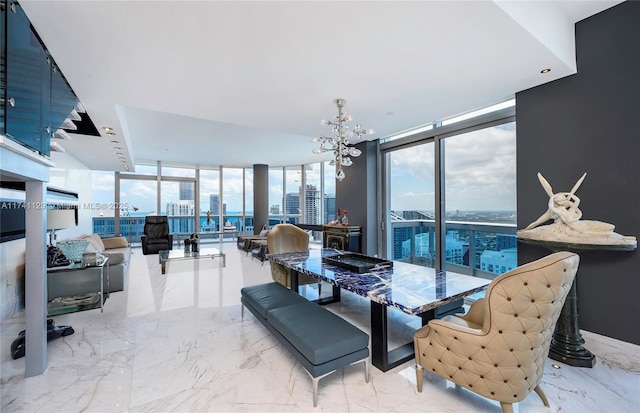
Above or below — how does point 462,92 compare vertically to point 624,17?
below

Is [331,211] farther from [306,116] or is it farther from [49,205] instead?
[49,205]

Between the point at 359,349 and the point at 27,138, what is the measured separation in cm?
266

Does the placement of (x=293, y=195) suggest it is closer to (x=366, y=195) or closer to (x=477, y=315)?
(x=366, y=195)

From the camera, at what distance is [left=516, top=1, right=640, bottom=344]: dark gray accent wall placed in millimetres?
2227

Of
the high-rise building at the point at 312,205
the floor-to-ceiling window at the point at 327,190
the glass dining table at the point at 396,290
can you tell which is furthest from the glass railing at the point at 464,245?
the high-rise building at the point at 312,205

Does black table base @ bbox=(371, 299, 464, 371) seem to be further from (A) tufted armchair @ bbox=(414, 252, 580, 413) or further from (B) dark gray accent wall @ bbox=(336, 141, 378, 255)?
(B) dark gray accent wall @ bbox=(336, 141, 378, 255)

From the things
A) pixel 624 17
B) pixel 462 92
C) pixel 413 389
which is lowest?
pixel 413 389

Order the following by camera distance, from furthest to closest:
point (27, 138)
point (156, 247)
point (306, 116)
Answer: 1. point (156, 247)
2. point (306, 116)
3. point (27, 138)

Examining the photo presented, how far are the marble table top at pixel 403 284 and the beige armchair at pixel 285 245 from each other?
31.1 inches

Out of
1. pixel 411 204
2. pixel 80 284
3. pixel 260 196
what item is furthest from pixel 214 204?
pixel 411 204

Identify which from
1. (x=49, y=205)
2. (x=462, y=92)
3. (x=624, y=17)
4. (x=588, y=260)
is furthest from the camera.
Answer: (x=49, y=205)

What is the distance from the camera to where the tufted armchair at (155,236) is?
7047 mm

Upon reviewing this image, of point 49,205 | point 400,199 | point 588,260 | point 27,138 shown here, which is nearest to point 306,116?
point 400,199

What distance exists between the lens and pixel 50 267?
2982 millimetres
